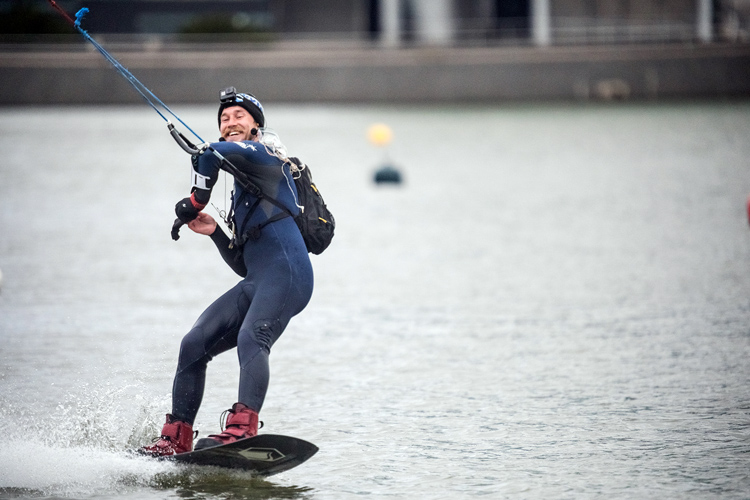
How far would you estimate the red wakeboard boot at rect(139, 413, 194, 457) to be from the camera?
582 centimetres

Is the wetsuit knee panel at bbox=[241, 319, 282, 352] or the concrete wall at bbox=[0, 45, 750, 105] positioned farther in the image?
the concrete wall at bbox=[0, 45, 750, 105]

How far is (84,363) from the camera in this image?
8477mm

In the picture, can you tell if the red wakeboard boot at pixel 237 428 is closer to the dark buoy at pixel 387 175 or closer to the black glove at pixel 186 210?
the black glove at pixel 186 210

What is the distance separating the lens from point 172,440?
230 inches

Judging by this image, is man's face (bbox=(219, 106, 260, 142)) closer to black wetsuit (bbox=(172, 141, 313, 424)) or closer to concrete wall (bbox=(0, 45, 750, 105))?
black wetsuit (bbox=(172, 141, 313, 424))

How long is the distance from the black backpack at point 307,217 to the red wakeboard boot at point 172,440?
3.06ft

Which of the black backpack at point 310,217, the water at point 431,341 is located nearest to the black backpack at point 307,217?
the black backpack at point 310,217

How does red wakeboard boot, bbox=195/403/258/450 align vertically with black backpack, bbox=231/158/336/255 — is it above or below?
below

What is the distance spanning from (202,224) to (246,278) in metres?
0.34

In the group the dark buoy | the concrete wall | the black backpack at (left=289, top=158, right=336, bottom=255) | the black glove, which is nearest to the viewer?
the black glove

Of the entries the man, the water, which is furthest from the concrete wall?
the man

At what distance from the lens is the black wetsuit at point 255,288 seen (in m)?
5.69

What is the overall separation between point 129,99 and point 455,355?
37.9m

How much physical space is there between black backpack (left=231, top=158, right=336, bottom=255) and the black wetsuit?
0.02 m
